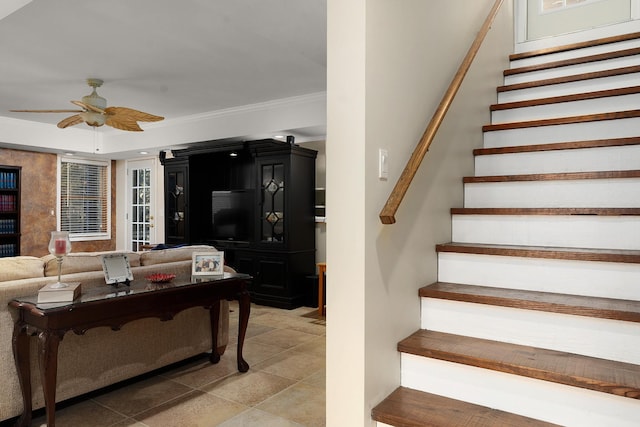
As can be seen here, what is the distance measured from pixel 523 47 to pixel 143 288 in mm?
4186

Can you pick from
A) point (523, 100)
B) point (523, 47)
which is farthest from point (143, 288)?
point (523, 47)

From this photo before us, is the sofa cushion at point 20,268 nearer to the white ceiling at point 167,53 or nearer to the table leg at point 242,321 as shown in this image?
the table leg at point 242,321

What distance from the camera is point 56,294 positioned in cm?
221

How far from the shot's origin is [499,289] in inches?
75.4

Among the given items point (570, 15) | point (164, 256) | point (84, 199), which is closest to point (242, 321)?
point (164, 256)

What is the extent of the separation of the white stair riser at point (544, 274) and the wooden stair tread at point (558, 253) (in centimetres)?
3

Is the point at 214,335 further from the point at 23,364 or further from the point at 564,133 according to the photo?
the point at 564,133

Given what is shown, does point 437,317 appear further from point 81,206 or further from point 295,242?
point 81,206

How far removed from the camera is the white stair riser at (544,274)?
1717 millimetres

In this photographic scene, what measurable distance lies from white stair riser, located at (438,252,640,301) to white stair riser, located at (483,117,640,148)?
1070mm

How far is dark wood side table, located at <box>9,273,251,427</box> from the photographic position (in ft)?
6.98

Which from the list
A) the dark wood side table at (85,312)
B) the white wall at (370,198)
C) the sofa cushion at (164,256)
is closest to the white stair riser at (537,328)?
the white wall at (370,198)

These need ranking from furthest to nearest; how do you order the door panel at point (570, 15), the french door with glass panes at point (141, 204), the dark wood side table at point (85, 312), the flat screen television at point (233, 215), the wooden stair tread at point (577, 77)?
1. the french door with glass panes at point (141, 204)
2. the flat screen television at point (233, 215)
3. the door panel at point (570, 15)
4. the wooden stair tread at point (577, 77)
5. the dark wood side table at point (85, 312)

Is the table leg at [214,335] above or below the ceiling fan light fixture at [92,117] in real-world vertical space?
below
